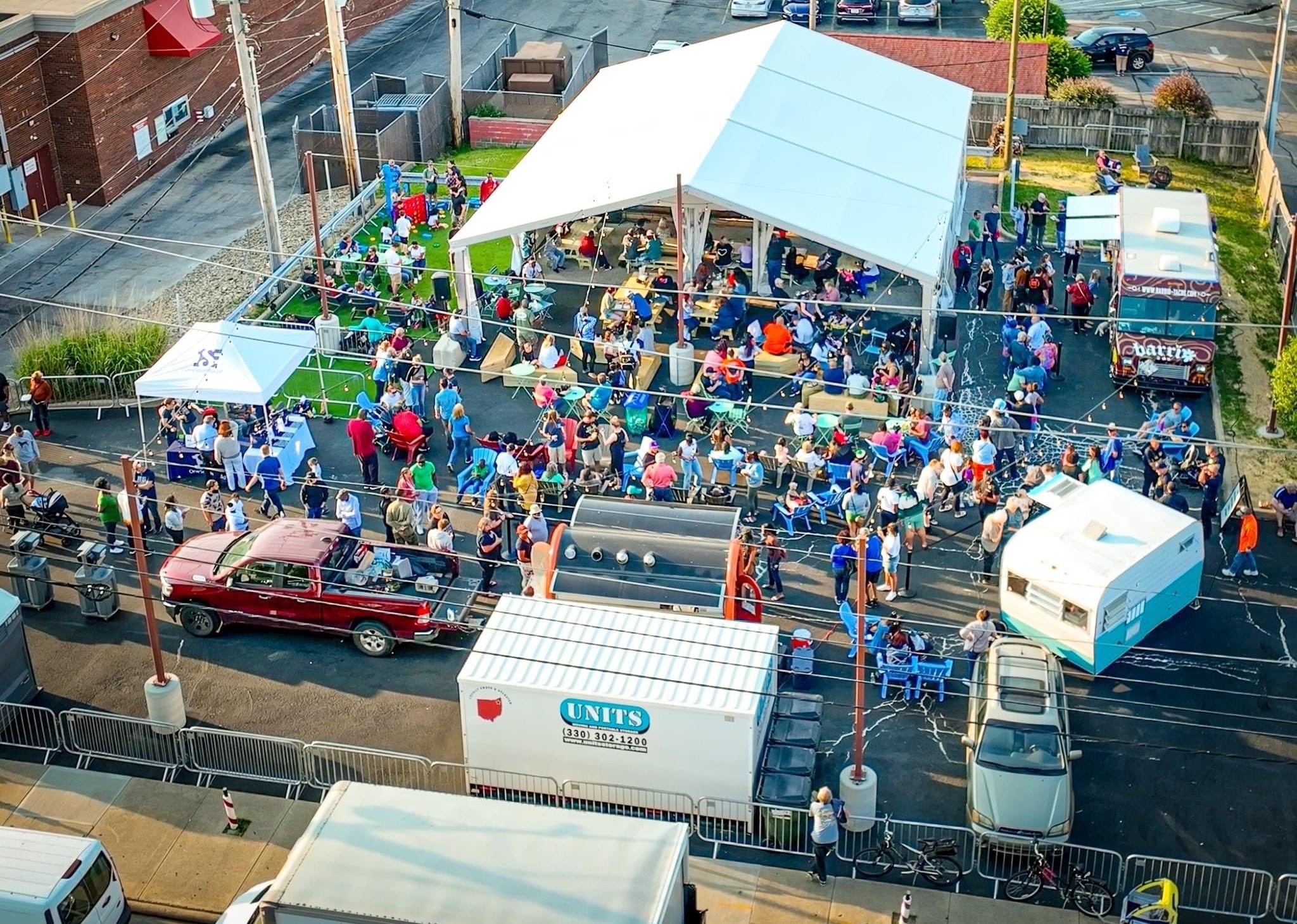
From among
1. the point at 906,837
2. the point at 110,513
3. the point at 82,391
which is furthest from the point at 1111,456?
the point at 82,391

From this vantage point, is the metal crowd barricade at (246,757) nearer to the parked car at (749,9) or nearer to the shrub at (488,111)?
the shrub at (488,111)

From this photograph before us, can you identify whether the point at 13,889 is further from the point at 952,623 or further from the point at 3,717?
the point at 952,623

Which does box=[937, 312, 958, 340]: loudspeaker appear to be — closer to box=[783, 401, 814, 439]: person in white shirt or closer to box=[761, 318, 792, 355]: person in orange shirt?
box=[761, 318, 792, 355]: person in orange shirt

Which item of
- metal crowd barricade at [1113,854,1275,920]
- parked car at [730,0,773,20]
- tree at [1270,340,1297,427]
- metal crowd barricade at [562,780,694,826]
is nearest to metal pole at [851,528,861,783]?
metal crowd barricade at [562,780,694,826]

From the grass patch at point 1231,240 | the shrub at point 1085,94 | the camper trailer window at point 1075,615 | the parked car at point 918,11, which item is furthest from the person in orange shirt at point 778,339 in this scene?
the parked car at point 918,11

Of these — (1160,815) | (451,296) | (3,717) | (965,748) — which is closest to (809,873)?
(965,748)
